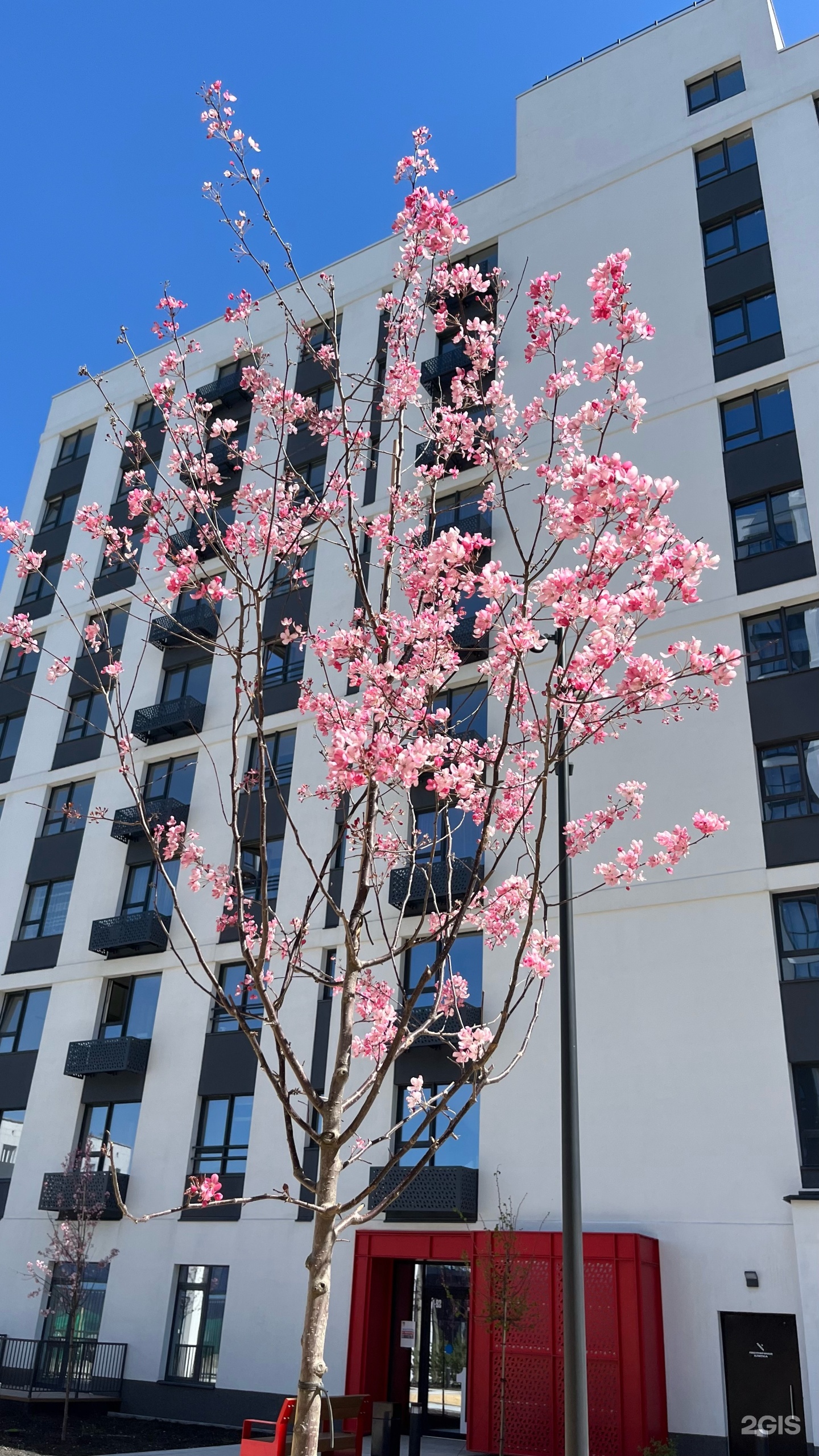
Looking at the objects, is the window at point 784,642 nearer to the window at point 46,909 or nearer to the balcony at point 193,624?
the balcony at point 193,624

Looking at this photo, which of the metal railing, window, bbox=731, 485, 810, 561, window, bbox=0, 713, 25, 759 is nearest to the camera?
window, bbox=731, 485, 810, 561

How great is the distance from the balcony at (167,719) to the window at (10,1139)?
9.40 metres

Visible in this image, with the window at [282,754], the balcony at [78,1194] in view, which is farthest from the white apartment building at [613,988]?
the balcony at [78,1194]

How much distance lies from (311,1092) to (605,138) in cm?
2678

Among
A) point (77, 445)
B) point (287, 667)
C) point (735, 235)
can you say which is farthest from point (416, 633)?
point (77, 445)

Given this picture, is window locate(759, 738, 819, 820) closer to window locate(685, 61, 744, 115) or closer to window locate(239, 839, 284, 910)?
window locate(239, 839, 284, 910)

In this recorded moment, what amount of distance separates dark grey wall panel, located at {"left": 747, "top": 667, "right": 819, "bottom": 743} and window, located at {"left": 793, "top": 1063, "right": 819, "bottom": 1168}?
5.57m

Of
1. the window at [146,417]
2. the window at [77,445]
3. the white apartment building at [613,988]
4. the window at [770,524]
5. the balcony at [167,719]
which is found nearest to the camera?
the white apartment building at [613,988]

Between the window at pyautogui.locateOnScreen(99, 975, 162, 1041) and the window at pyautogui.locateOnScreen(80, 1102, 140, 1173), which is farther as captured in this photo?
the window at pyautogui.locateOnScreen(99, 975, 162, 1041)

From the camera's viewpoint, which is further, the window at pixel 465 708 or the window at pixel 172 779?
the window at pixel 172 779

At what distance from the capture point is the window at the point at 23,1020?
26500 mm

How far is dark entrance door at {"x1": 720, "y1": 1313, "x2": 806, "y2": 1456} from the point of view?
14898 millimetres

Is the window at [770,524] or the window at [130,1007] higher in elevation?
the window at [770,524]

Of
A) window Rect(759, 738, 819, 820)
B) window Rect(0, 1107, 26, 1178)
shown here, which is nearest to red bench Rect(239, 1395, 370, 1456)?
window Rect(759, 738, 819, 820)
